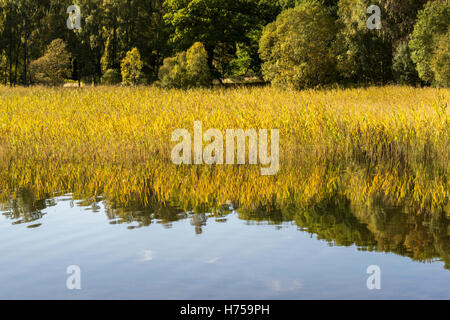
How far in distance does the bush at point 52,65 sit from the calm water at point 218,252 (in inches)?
1514

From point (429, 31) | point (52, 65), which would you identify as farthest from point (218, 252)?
point (52, 65)

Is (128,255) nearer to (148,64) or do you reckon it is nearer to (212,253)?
(212,253)

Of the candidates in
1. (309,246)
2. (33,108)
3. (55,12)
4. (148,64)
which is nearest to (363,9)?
(33,108)

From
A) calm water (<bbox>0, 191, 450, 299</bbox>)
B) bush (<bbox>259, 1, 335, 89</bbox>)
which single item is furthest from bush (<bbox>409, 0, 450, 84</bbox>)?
calm water (<bbox>0, 191, 450, 299</bbox>)

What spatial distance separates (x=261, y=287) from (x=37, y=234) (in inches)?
120

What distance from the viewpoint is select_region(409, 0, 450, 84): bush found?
27469 millimetres

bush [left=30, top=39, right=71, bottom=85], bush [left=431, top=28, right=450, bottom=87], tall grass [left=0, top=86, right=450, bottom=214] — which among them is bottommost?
tall grass [left=0, top=86, right=450, bottom=214]

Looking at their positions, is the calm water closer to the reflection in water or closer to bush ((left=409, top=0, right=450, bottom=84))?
the reflection in water

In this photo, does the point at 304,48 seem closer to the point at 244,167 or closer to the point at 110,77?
the point at 110,77

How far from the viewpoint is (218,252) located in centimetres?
599

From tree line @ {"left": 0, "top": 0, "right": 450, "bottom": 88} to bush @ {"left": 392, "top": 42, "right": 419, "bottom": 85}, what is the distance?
60 millimetres

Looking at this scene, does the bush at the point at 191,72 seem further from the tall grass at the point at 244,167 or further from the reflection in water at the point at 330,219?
the reflection in water at the point at 330,219

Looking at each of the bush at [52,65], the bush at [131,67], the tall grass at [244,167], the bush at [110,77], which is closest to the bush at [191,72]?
the bush at [131,67]

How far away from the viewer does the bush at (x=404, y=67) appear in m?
31.9
